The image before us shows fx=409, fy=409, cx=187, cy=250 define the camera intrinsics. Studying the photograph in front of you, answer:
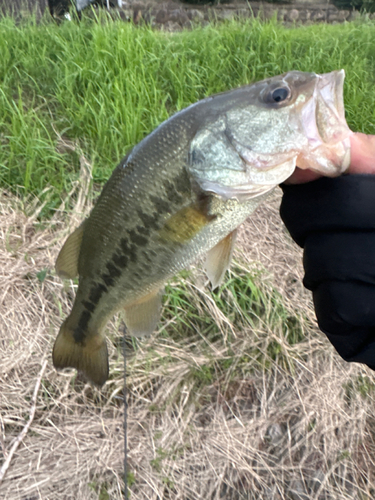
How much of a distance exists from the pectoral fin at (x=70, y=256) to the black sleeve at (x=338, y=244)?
0.66 metres

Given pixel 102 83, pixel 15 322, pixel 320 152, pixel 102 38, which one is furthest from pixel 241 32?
pixel 320 152

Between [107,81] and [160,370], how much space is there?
2.58m

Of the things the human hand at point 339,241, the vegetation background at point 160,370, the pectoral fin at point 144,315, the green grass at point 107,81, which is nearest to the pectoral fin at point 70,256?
the pectoral fin at point 144,315

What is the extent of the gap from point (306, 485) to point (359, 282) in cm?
164

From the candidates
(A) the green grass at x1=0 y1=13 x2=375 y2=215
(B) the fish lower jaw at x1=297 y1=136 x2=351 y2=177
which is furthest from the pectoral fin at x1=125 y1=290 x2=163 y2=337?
(A) the green grass at x1=0 y1=13 x2=375 y2=215

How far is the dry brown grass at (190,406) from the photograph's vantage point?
2.21 meters

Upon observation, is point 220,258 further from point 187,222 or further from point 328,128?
point 328,128

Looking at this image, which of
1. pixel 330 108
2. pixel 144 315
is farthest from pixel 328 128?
pixel 144 315

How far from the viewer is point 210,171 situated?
110 cm

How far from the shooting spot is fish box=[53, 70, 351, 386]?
1019mm

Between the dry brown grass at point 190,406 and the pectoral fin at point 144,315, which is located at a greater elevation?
the pectoral fin at point 144,315

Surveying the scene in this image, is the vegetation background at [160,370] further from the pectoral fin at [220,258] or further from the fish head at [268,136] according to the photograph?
the fish head at [268,136]

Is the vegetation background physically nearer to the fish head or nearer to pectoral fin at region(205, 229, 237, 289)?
pectoral fin at region(205, 229, 237, 289)

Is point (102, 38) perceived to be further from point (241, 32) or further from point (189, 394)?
point (189, 394)
